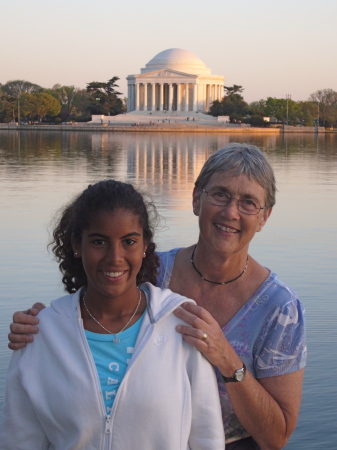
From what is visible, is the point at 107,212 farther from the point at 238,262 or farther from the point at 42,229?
the point at 42,229

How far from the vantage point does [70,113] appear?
13950 cm

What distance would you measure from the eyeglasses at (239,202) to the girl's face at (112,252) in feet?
2.35

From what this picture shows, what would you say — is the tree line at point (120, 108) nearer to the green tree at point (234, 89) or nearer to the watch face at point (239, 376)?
the green tree at point (234, 89)

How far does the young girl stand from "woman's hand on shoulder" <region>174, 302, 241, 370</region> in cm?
3

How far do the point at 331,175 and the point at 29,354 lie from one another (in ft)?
84.5

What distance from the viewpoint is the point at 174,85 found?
134500mm

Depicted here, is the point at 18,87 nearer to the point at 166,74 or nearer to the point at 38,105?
the point at 166,74

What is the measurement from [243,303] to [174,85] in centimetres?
13290

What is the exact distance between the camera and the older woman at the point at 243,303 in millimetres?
3539

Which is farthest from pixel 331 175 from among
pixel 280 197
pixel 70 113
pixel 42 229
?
pixel 70 113

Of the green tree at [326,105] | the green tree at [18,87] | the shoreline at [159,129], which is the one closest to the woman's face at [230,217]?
the shoreline at [159,129]

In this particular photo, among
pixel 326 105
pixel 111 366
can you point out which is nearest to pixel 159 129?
pixel 326 105

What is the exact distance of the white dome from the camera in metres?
136

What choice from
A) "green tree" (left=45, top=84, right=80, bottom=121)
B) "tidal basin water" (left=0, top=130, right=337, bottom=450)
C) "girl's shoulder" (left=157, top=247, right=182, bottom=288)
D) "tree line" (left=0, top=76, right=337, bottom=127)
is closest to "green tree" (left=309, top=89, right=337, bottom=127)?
"tree line" (left=0, top=76, right=337, bottom=127)
